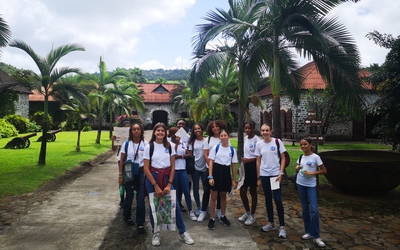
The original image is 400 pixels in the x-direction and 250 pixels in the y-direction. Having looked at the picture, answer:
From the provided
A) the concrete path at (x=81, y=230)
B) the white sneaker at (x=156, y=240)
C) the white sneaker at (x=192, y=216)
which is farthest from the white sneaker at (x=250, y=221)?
the white sneaker at (x=156, y=240)

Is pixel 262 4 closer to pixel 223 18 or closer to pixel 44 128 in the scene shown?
pixel 223 18

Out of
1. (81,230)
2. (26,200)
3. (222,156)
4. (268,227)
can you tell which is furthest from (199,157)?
(26,200)

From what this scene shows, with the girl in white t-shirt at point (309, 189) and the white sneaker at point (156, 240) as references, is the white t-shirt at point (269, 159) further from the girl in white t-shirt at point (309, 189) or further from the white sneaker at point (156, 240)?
the white sneaker at point (156, 240)

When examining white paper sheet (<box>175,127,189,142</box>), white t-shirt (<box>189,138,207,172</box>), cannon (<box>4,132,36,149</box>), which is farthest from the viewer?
cannon (<box>4,132,36,149</box>)

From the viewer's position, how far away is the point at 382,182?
585 centimetres

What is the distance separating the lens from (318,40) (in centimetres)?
666

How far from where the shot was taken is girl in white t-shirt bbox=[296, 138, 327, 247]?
150 inches

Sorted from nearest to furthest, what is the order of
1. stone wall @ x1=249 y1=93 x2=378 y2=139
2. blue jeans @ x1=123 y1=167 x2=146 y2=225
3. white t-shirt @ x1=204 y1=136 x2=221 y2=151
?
1. blue jeans @ x1=123 y1=167 x2=146 y2=225
2. white t-shirt @ x1=204 y1=136 x2=221 y2=151
3. stone wall @ x1=249 y1=93 x2=378 y2=139

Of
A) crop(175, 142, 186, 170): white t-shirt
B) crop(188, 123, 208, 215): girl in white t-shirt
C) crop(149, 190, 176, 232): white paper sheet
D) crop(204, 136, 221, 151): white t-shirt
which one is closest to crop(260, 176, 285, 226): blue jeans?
crop(204, 136, 221, 151): white t-shirt

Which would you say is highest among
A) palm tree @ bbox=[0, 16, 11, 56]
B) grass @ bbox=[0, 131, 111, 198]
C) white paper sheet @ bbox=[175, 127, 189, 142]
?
palm tree @ bbox=[0, 16, 11, 56]

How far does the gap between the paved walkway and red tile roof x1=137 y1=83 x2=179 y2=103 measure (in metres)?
26.7

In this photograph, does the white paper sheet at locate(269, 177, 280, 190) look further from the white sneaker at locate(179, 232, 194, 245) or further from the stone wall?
the stone wall

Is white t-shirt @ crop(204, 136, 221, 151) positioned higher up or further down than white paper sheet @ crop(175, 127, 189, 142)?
further down

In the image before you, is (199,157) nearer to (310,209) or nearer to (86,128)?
(310,209)
